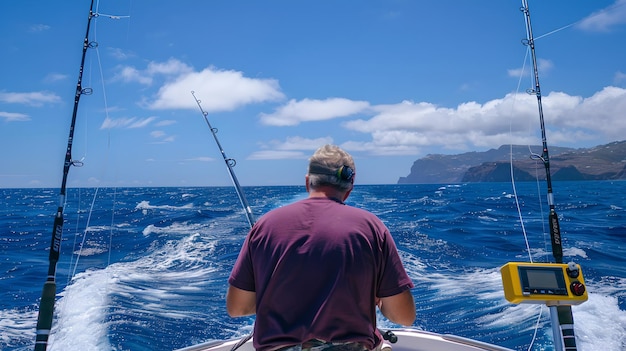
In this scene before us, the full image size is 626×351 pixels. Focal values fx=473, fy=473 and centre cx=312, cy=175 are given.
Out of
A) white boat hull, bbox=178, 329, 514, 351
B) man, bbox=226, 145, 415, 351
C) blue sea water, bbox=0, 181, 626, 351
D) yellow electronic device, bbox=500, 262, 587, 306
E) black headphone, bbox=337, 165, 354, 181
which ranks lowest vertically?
blue sea water, bbox=0, 181, 626, 351

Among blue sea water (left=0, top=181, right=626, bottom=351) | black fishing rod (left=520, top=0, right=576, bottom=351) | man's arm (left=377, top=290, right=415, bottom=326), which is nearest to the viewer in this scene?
man's arm (left=377, top=290, right=415, bottom=326)

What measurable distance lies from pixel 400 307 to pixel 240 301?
551 mm

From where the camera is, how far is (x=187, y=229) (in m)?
12.3

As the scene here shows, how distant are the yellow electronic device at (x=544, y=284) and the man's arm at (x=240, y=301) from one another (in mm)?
1201

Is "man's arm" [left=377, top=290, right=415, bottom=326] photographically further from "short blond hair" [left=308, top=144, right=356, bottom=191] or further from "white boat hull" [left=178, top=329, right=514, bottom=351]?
"white boat hull" [left=178, top=329, right=514, bottom=351]

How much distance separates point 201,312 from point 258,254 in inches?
178

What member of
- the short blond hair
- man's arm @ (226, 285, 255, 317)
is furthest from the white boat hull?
the short blond hair

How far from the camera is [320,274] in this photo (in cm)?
142

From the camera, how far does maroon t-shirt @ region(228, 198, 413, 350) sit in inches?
56.0

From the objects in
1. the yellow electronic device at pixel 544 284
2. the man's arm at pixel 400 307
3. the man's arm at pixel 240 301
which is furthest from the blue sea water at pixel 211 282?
the man's arm at pixel 240 301

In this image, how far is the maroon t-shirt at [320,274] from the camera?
1.42 metres

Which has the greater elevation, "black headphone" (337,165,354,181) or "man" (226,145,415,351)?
"black headphone" (337,165,354,181)

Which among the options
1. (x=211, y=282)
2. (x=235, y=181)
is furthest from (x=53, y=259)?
(x=211, y=282)

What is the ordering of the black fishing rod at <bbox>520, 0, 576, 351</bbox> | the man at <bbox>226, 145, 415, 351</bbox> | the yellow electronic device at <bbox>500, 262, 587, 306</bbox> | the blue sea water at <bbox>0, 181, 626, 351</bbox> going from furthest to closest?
1. the blue sea water at <bbox>0, 181, 626, 351</bbox>
2. the black fishing rod at <bbox>520, 0, 576, 351</bbox>
3. the yellow electronic device at <bbox>500, 262, 587, 306</bbox>
4. the man at <bbox>226, 145, 415, 351</bbox>
